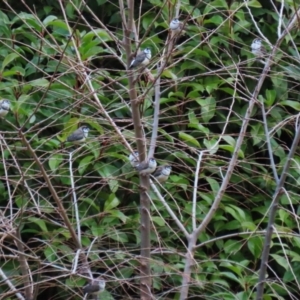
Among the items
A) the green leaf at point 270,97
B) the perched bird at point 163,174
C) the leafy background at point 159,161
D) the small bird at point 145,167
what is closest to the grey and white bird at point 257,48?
the leafy background at point 159,161

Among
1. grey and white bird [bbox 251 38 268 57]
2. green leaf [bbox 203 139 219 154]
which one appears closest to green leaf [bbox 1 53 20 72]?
green leaf [bbox 203 139 219 154]

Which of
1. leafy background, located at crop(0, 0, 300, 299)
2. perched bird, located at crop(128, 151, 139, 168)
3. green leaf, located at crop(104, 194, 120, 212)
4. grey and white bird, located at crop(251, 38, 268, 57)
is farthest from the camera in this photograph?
grey and white bird, located at crop(251, 38, 268, 57)

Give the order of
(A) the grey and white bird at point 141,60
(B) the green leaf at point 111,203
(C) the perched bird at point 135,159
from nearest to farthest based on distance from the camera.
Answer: (A) the grey and white bird at point 141,60 → (C) the perched bird at point 135,159 → (B) the green leaf at point 111,203

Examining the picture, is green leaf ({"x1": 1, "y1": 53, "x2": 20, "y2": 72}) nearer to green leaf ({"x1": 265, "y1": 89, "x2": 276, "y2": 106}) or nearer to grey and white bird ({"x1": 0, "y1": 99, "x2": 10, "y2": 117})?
grey and white bird ({"x1": 0, "y1": 99, "x2": 10, "y2": 117})

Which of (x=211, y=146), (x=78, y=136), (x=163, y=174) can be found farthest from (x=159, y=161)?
(x=78, y=136)

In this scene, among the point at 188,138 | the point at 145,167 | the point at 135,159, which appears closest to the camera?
the point at 145,167

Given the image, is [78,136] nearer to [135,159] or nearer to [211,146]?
[135,159]

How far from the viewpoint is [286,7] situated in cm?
448

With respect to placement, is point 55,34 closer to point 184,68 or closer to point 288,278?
point 184,68

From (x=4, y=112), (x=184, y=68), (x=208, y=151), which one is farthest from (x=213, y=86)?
(x=4, y=112)

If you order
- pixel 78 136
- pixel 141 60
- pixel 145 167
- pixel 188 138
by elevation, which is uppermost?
pixel 141 60

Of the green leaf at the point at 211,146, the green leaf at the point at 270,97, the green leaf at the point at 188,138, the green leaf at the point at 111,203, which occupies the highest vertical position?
the green leaf at the point at 211,146

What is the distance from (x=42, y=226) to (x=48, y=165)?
370 mm

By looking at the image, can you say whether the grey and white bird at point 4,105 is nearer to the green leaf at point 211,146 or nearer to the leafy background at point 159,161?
the leafy background at point 159,161
